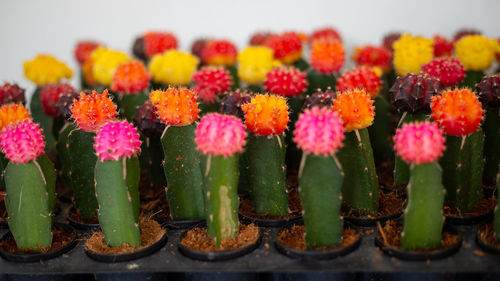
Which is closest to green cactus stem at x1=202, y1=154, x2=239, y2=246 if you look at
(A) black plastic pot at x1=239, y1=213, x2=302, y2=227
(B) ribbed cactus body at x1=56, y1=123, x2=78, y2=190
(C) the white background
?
(A) black plastic pot at x1=239, y1=213, x2=302, y2=227

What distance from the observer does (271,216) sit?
4.52 feet

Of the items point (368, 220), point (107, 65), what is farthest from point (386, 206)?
point (107, 65)

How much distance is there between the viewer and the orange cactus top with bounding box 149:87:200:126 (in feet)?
4.17

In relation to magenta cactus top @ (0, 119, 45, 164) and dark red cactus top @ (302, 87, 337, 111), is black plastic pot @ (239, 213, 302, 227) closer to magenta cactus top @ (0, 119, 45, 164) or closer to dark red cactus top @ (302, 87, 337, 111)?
dark red cactus top @ (302, 87, 337, 111)

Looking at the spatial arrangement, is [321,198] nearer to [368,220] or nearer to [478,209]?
[368,220]

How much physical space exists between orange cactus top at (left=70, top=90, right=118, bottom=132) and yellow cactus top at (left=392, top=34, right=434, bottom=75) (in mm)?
998

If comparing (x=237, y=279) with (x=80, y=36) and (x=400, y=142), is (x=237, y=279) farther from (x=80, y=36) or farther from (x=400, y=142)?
(x=80, y=36)

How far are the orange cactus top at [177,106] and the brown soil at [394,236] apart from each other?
1.88ft

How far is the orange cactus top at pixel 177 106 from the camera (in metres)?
1.27

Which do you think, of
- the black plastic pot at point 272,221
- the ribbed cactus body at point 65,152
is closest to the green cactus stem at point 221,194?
the black plastic pot at point 272,221

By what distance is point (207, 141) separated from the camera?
1.13 meters

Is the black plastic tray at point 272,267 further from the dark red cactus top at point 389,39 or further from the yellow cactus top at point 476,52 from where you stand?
the dark red cactus top at point 389,39

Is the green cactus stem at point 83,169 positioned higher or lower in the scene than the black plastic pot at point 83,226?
higher

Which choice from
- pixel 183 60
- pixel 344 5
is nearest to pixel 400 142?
pixel 183 60
